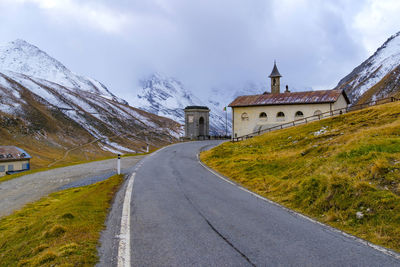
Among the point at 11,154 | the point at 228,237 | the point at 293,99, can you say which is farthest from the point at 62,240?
the point at 11,154

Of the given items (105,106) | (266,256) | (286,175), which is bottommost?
(266,256)

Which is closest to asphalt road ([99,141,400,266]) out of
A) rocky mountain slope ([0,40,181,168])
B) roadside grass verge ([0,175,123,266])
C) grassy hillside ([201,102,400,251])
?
roadside grass verge ([0,175,123,266])

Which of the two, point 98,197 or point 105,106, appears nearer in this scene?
point 98,197

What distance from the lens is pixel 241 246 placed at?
20.5ft

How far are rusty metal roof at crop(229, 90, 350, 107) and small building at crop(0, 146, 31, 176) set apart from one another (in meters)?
54.8

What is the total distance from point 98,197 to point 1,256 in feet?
14.5

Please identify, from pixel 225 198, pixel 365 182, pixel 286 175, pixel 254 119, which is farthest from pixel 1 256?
pixel 254 119

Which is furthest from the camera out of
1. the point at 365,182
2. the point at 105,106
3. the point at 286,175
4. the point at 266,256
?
the point at 105,106

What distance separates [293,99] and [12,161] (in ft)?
212

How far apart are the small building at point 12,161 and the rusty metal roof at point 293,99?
54.8m

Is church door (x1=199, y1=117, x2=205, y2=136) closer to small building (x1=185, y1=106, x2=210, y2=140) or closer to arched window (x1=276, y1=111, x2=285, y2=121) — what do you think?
small building (x1=185, y1=106, x2=210, y2=140)

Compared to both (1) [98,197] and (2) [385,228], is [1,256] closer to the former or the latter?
(1) [98,197]

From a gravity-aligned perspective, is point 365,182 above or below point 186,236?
above

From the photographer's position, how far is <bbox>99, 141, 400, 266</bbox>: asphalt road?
5.61 m
